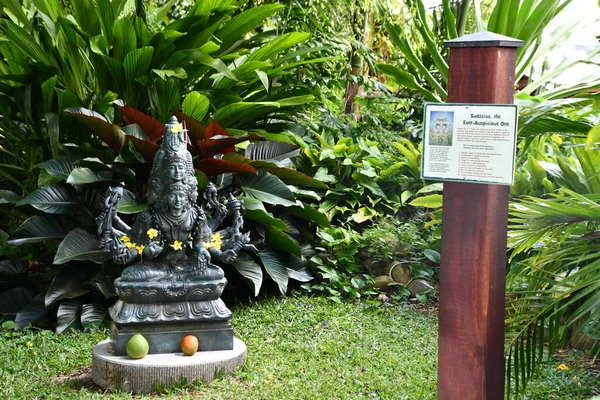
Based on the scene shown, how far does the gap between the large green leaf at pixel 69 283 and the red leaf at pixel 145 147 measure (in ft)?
2.98

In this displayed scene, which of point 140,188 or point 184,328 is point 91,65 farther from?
point 184,328

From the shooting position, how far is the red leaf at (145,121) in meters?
5.23

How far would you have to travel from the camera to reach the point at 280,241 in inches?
229

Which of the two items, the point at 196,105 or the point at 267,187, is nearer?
the point at 196,105

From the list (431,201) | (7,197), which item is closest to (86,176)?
(7,197)

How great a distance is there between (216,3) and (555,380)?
3.61 meters

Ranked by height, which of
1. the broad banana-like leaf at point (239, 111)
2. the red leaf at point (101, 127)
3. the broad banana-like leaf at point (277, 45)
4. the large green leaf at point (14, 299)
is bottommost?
the large green leaf at point (14, 299)

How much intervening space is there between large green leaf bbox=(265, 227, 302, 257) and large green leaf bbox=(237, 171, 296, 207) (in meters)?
0.25

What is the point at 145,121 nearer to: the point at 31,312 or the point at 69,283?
the point at 69,283

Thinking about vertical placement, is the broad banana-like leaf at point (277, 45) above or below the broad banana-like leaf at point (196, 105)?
above

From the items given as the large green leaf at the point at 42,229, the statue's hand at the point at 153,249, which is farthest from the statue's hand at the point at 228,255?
the large green leaf at the point at 42,229

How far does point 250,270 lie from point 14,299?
5.51 feet

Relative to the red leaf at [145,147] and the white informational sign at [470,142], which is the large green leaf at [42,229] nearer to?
the red leaf at [145,147]

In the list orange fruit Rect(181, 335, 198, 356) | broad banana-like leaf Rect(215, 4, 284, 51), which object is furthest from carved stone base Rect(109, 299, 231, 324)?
broad banana-like leaf Rect(215, 4, 284, 51)
